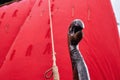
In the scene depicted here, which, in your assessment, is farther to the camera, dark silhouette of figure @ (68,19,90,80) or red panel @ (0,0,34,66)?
red panel @ (0,0,34,66)

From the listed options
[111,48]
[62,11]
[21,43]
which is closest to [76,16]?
[62,11]

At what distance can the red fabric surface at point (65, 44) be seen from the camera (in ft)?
3.91

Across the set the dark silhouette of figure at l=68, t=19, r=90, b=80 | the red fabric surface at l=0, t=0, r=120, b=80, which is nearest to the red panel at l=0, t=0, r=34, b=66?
the red fabric surface at l=0, t=0, r=120, b=80

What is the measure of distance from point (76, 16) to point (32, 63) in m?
0.29

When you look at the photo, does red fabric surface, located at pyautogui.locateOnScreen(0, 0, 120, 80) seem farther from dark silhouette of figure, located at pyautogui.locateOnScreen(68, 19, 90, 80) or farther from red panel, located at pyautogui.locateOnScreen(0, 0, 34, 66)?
dark silhouette of figure, located at pyautogui.locateOnScreen(68, 19, 90, 80)

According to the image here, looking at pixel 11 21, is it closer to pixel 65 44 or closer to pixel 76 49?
pixel 65 44

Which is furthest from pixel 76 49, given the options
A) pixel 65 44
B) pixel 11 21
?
pixel 11 21

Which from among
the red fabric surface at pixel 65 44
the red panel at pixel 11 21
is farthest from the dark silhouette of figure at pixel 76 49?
the red panel at pixel 11 21

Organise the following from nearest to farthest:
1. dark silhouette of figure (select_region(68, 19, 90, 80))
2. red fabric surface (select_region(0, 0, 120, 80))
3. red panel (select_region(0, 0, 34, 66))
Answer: dark silhouette of figure (select_region(68, 19, 90, 80)) → red fabric surface (select_region(0, 0, 120, 80)) → red panel (select_region(0, 0, 34, 66))

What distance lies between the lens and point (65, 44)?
127cm

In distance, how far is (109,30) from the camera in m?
1.26

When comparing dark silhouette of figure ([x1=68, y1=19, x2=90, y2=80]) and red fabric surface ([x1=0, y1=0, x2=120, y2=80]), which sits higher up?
dark silhouette of figure ([x1=68, y1=19, x2=90, y2=80])

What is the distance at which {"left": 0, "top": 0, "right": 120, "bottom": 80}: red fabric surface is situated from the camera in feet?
3.91

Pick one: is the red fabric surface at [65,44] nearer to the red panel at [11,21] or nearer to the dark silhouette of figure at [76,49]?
the red panel at [11,21]
